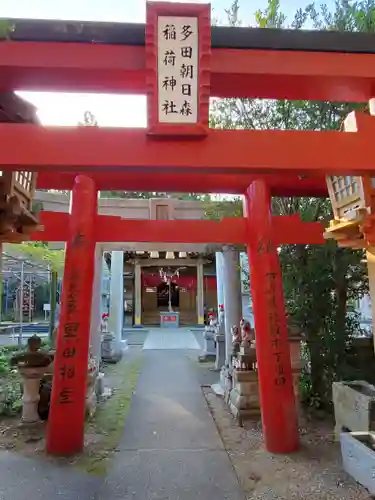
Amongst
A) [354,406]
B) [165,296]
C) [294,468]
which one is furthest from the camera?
[165,296]

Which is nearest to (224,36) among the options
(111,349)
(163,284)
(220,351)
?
(220,351)

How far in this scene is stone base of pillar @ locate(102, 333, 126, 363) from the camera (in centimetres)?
1333

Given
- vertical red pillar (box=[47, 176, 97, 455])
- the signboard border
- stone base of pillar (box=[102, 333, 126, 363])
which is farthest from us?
stone base of pillar (box=[102, 333, 126, 363])

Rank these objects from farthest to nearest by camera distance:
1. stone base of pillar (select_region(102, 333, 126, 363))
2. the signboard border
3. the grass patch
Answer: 1. stone base of pillar (select_region(102, 333, 126, 363))
2. the grass patch
3. the signboard border

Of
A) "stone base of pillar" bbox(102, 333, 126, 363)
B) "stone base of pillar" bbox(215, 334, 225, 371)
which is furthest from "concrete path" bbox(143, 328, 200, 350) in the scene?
"stone base of pillar" bbox(215, 334, 225, 371)

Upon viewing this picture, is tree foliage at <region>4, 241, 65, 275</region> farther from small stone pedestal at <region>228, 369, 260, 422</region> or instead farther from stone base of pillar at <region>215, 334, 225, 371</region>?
small stone pedestal at <region>228, 369, 260, 422</region>

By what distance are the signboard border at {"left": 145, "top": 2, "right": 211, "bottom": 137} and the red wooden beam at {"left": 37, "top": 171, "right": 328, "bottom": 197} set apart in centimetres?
274

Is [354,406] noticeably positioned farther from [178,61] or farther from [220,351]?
[220,351]

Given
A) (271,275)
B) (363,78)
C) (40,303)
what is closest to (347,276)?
(271,275)

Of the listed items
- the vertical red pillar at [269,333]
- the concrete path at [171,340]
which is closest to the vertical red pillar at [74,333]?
the vertical red pillar at [269,333]

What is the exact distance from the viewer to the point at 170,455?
5164 millimetres

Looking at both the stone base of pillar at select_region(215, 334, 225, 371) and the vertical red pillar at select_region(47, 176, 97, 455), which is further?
the stone base of pillar at select_region(215, 334, 225, 371)

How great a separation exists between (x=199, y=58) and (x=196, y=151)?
803mm

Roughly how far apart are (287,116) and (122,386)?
6.79 metres
